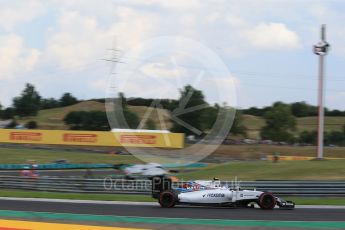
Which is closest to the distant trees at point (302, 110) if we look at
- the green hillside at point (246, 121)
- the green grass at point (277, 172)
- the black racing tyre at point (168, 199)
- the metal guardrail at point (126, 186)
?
the green hillside at point (246, 121)

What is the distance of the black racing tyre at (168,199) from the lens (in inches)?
490

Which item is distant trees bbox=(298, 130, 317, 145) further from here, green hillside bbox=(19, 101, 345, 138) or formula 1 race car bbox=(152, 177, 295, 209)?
formula 1 race car bbox=(152, 177, 295, 209)

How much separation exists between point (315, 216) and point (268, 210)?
138cm

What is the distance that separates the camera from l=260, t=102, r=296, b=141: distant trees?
69.0 meters

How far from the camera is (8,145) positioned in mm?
43562

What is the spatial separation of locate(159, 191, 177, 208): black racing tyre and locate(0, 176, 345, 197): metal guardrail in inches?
100

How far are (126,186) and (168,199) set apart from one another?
19.6 feet

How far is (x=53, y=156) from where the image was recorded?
38.6 m

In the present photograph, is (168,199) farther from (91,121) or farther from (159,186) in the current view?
(91,121)

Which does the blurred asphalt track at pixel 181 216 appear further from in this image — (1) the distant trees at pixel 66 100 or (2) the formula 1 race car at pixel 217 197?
(1) the distant trees at pixel 66 100

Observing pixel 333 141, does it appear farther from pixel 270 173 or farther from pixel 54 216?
pixel 54 216

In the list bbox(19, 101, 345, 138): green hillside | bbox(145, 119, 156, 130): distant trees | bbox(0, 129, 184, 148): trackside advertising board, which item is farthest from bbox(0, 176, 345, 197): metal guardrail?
bbox(19, 101, 345, 138): green hillside

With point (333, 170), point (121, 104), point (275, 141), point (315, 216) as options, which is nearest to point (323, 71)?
point (333, 170)

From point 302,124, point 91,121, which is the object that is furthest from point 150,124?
point 302,124
